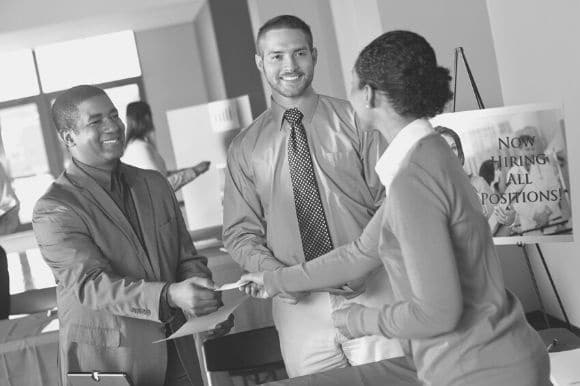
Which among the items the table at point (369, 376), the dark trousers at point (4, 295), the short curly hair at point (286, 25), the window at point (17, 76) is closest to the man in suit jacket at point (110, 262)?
the table at point (369, 376)

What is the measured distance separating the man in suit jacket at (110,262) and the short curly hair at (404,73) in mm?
1011

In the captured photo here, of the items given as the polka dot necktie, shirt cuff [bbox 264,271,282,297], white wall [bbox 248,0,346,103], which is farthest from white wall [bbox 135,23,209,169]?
shirt cuff [bbox 264,271,282,297]

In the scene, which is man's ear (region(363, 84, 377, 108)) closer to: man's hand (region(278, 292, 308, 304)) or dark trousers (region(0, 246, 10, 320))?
man's hand (region(278, 292, 308, 304))

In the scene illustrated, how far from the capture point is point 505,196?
4.11 meters

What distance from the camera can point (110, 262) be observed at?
2.55 metres

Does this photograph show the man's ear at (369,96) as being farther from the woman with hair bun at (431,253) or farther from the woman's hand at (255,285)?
the woman's hand at (255,285)

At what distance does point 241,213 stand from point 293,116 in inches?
15.1

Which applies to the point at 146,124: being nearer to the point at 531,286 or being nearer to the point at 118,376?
the point at 531,286

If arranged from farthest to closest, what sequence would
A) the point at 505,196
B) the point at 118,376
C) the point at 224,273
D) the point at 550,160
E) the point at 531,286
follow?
the point at 531,286 → the point at 224,273 → the point at 505,196 → the point at 550,160 → the point at 118,376

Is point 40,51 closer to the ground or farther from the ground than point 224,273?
farther from the ground

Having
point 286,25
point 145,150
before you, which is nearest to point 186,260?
point 286,25

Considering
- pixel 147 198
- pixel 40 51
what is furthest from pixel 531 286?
pixel 40 51

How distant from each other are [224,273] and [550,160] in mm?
2029

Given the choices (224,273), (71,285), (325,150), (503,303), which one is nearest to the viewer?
(503,303)
